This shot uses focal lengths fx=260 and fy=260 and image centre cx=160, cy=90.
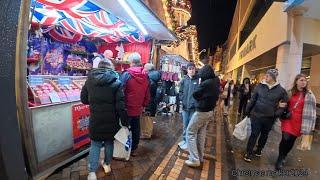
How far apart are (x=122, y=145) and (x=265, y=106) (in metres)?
2.91

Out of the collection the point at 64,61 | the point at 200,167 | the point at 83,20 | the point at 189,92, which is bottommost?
the point at 200,167

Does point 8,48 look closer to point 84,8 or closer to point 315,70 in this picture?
point 84,8

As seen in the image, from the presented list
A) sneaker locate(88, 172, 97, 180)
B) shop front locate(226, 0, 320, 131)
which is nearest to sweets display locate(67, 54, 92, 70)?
sneaker locate(88, 172, 97, 180)

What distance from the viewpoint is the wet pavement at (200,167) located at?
4324 millimetres

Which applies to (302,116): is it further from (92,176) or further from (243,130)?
(92,176)

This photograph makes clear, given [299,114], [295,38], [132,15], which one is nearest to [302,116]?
[299,114]

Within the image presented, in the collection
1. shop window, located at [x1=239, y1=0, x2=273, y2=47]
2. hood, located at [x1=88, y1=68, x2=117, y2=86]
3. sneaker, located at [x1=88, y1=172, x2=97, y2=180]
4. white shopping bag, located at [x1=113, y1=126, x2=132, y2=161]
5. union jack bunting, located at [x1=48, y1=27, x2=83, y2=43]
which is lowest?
sneaker, located at [x1=88, y1=172, x2=97, y2=180]

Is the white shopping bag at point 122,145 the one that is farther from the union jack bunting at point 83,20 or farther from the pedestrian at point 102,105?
the union jack bunting at point 83,20

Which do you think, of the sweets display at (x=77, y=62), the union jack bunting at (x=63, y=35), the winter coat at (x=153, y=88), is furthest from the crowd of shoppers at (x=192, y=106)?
the sweets display at (x=77, y=62)

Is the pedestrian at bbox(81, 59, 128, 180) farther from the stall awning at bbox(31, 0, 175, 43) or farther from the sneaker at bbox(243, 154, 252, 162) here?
the sneaker at bbox(243, 154, 252, 162)

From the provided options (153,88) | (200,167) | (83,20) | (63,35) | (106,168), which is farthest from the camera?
(153,88)

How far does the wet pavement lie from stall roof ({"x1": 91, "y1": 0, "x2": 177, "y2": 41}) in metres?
2.89

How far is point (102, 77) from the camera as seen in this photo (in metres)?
3.77

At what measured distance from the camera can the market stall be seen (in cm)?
391
